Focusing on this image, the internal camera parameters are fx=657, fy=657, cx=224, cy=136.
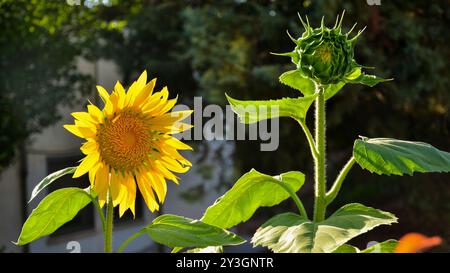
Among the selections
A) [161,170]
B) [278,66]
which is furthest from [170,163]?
[278,66]

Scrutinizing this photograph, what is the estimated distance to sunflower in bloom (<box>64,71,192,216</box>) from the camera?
601mm

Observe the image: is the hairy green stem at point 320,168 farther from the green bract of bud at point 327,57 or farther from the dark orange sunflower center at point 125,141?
the dark orange sunflower center at point 125,141

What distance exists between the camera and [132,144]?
0.64m

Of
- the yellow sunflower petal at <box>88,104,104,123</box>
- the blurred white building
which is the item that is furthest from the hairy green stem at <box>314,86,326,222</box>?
the blurred white building

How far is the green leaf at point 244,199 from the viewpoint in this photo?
0.66 m

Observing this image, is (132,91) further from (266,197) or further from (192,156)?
(192,156)

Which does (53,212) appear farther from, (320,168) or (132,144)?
(320,168)

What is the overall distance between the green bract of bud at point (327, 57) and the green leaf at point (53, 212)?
0.81ft

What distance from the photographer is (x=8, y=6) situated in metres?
4.18

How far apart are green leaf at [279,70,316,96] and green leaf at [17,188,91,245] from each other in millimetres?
230

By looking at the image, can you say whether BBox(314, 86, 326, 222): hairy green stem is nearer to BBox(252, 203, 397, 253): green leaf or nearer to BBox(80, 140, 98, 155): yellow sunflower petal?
BBox(252, 203, 397, 253): green leaf

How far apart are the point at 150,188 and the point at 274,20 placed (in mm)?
4755

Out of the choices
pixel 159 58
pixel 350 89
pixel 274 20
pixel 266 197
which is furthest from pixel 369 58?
pixel 266 197
